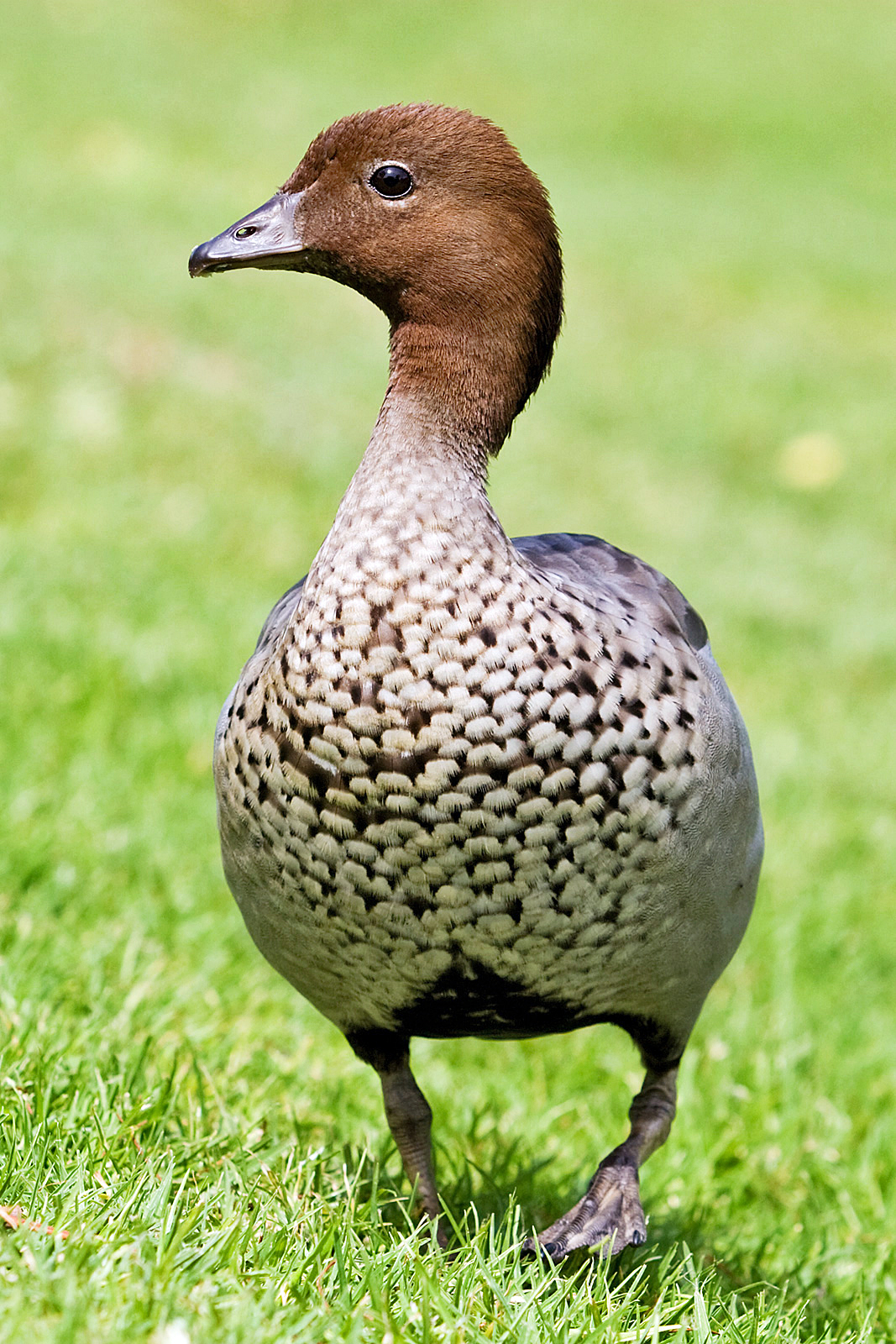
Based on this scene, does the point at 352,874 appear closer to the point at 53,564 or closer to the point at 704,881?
the point at 704,881

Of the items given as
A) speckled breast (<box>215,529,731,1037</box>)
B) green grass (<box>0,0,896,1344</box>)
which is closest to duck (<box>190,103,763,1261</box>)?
speckled breast (<box>215,529,731,1037</box>)

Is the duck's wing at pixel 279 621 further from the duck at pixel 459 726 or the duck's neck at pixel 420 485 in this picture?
the duck's neck at pixel 420 485

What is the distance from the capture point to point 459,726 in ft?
8.15

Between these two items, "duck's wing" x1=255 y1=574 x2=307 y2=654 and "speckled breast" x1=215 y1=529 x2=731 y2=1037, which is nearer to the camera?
"speckled breast" x1=215 y1=529 x2=731 y2=1037

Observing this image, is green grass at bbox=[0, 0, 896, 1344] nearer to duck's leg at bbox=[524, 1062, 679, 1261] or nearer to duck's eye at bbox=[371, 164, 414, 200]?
duck's leg at bbox=[524, 1062, 679, 1261]

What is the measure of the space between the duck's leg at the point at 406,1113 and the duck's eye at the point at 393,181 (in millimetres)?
1600

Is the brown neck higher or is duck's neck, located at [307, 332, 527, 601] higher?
the brown neck

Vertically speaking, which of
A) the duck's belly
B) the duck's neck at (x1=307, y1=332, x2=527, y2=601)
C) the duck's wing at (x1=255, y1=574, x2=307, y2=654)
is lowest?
the duck's belly

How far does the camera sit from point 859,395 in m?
13.7

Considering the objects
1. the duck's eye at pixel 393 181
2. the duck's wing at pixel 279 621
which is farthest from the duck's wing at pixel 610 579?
the duck's eye at pixel 393 181

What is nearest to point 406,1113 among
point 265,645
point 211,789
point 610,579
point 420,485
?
point 265,645

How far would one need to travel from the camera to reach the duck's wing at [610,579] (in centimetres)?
292

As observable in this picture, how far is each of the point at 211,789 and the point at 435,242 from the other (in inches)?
115

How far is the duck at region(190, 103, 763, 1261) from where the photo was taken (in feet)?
8.22
